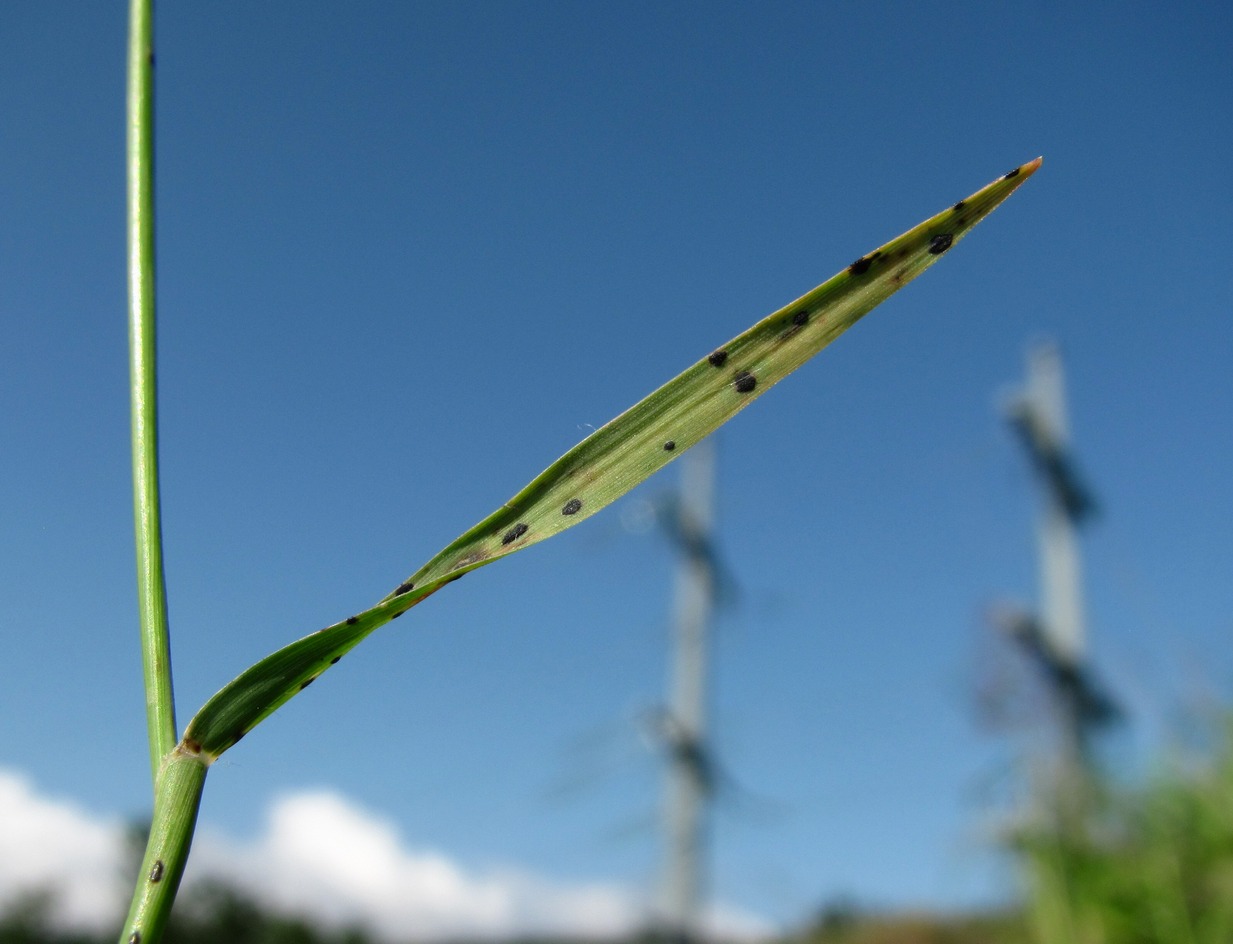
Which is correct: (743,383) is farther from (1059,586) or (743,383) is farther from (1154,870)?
(1059,586)

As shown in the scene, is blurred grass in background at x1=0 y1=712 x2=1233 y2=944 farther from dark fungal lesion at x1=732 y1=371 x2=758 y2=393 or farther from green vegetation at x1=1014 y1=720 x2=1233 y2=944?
dark fungal lesion at x1=732 y1=371 x2=758 y2=393

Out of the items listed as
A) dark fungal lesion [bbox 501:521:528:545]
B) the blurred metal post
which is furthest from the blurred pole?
dark fungal lesion [bbox 501:521:528:545]

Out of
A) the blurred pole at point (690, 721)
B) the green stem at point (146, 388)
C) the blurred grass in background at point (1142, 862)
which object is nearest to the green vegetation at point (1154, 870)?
the blurred grass in background at point (1142, 862)

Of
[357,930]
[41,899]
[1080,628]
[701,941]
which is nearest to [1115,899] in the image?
[1080,628]

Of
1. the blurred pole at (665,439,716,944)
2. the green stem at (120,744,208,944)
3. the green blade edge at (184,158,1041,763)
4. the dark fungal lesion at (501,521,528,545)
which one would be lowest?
the green stem at (120,744,208,944)

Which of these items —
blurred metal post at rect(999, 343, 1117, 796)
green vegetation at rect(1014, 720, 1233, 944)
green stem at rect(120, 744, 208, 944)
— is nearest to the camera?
green stem at rect(120, 744, 208, 944)

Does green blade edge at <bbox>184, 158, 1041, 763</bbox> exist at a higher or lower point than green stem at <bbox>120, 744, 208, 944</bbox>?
higher

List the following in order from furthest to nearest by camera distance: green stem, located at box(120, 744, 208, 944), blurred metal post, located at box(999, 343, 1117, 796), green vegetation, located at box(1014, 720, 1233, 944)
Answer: blurred metal post, located at box(999, 343, 1117, 796) → green vegetation, located at box(1014, 720, 1233, 944) → green stem, located at box(120, 744, 208, 944)
